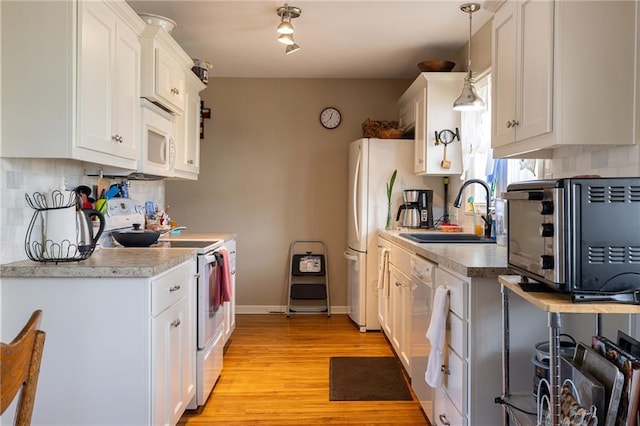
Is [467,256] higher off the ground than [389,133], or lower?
lower

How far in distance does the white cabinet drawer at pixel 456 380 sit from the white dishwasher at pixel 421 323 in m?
0.28

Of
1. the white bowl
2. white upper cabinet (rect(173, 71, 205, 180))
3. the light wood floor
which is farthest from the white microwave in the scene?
the light wood floor

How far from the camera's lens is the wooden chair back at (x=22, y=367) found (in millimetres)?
864

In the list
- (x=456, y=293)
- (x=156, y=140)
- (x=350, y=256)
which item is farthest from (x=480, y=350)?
(x=350, y=256)

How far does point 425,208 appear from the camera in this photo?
405 centimetres

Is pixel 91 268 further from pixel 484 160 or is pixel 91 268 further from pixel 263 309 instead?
pixel 263 309

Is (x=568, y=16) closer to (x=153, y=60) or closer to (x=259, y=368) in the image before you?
(x=153, y=60)

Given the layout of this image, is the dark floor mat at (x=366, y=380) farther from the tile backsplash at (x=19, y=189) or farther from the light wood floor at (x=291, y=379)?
the tile backsplash at (x=19, y=189)

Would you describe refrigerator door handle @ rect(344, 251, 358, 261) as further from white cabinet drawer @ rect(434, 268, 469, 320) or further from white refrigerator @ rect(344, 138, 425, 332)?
white cabinet drawer @ rect(434, 268, 469, 320)

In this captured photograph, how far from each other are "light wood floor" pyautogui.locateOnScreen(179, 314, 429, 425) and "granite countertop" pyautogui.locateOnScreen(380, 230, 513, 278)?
956mm

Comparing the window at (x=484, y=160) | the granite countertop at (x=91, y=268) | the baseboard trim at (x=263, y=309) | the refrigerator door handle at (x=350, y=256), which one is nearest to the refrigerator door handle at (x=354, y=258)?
the refrigerator door handle at (x=350, y=256)

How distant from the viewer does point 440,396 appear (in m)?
2.26

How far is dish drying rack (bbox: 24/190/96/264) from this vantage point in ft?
6.73

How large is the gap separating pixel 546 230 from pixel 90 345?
5.60ft
